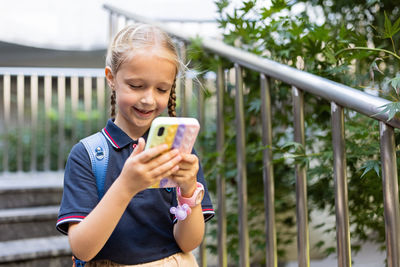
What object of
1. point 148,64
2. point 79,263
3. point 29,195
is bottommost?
point 29,195

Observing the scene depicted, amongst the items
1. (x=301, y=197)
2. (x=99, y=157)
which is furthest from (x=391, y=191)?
(x=99, y=157)

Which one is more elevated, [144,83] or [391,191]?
[144,83]

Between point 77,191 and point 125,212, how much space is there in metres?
0.12

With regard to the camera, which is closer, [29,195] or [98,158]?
[98,158]

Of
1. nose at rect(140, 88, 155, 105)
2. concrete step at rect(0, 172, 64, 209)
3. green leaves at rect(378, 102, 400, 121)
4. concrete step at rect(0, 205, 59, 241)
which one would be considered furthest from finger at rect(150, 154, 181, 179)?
concrete step at rect(0, 172, 64, 209)

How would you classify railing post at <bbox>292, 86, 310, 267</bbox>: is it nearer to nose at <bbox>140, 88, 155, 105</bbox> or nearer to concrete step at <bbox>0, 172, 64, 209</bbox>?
nose at <bbox>140, 88, 155, 105</bbox>

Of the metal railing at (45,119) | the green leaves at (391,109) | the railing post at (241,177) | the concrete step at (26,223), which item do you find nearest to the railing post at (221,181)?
the railing post at (241,177)

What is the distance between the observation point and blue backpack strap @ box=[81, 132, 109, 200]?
3.12ft

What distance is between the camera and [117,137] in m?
1.00

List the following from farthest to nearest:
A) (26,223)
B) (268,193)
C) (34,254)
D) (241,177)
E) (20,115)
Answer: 1. (20,115)
2. (26,223)
3. (34,254)
4. (241,177)
5. (268,193)

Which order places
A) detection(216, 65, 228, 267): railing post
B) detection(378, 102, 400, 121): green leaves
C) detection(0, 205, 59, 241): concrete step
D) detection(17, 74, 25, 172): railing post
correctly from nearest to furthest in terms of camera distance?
detection(378, 102, 400, 121): green leaves
detection(216, 65, 228, 267): railing post
detection(0, 205, 59, 241): concrete step
detection(17, 74, 25, 172): railing post

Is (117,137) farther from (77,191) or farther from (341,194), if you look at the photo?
(341,194)

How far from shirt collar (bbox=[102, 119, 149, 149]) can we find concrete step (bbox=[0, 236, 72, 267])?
1248 millimetres

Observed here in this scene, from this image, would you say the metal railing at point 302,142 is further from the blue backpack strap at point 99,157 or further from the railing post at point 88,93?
the railing post at point 88,93
